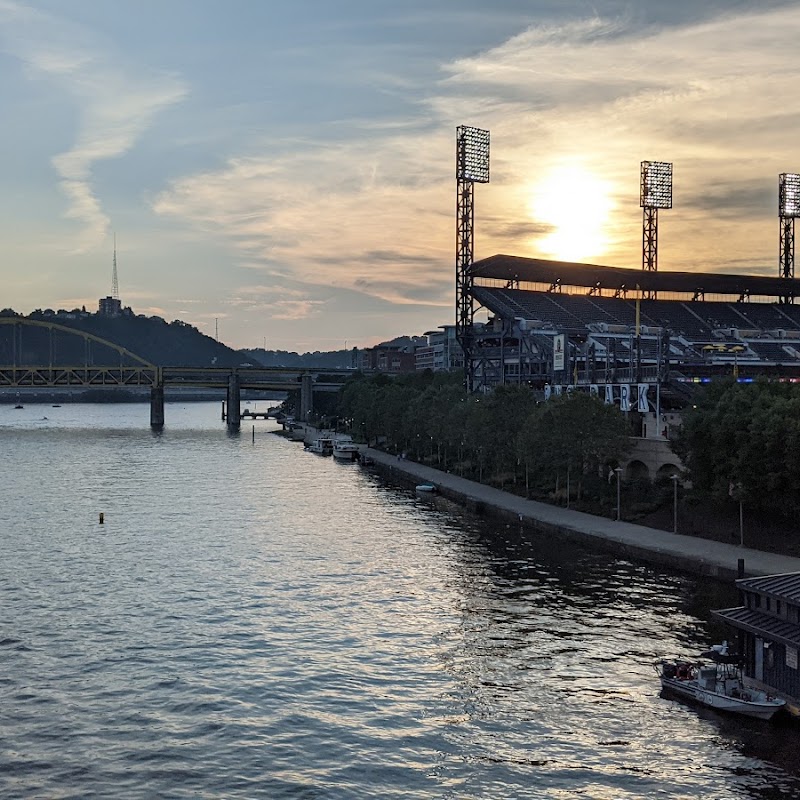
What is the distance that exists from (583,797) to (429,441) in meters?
124

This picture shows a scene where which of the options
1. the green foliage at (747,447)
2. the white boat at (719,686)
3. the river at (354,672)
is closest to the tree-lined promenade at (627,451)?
the green foliage at (747,447)

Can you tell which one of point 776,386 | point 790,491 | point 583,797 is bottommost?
point 583,797

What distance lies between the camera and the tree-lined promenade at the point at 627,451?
70875 mm

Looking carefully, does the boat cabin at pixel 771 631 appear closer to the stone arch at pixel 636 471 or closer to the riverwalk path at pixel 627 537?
the riverwalk path at pixel 627 537

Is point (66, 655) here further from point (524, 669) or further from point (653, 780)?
point (653, 780)

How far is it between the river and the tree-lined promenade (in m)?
10.3

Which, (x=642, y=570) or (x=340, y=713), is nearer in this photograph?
(x=340, y=713)

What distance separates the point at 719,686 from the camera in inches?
1699

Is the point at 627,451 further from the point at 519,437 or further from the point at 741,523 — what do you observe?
the point at 741,523

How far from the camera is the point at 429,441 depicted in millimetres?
158250

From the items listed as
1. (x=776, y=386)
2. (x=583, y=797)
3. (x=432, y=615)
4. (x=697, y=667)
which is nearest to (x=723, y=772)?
(x=583, y=797)

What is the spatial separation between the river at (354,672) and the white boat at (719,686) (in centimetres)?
74

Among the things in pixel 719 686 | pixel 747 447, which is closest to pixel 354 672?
pixel 719 686

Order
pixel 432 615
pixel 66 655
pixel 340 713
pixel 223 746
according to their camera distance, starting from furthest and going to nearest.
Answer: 1. pixel 432 615
2. pixel 66 655
3. pixel 340 713
4. pixel 223 746
